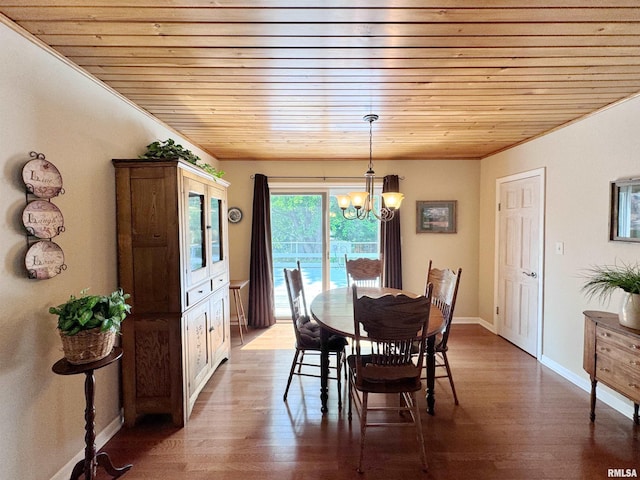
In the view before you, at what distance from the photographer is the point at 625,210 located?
2412mm

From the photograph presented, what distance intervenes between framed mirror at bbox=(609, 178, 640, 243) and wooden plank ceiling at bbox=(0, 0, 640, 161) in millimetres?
680

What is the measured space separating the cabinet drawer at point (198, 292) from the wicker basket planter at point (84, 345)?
79 centimetres

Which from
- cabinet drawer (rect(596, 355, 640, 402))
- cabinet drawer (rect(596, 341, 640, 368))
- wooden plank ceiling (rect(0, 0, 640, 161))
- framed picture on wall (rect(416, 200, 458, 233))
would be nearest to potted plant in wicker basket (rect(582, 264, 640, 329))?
cabinet drawer (rect(596, 341, 640, 368))

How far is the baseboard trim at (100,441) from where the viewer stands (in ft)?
5.77

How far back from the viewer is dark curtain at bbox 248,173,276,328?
4.38 metres

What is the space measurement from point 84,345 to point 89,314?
164mm

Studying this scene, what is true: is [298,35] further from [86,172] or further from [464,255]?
[464,255]

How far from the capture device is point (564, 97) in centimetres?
239

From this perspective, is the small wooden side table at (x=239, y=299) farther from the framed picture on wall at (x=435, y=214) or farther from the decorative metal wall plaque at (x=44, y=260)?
the framed picture on wall at (x=435, y=214)

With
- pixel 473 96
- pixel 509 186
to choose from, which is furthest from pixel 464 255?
pixel 473 96

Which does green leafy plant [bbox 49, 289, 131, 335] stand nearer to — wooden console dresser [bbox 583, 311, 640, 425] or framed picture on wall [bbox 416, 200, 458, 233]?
wooden console dresser [bbox 583, 311, 640, 425]

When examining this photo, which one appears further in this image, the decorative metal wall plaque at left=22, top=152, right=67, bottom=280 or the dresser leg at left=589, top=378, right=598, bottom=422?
the dresser leg at left=589, top=378, right=598, bottom=422

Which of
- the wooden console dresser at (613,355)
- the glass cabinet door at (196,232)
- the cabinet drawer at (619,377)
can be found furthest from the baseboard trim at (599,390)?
the glass cabinet door at (196,232)

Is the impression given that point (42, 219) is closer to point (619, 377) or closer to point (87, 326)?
point (87, 326)
